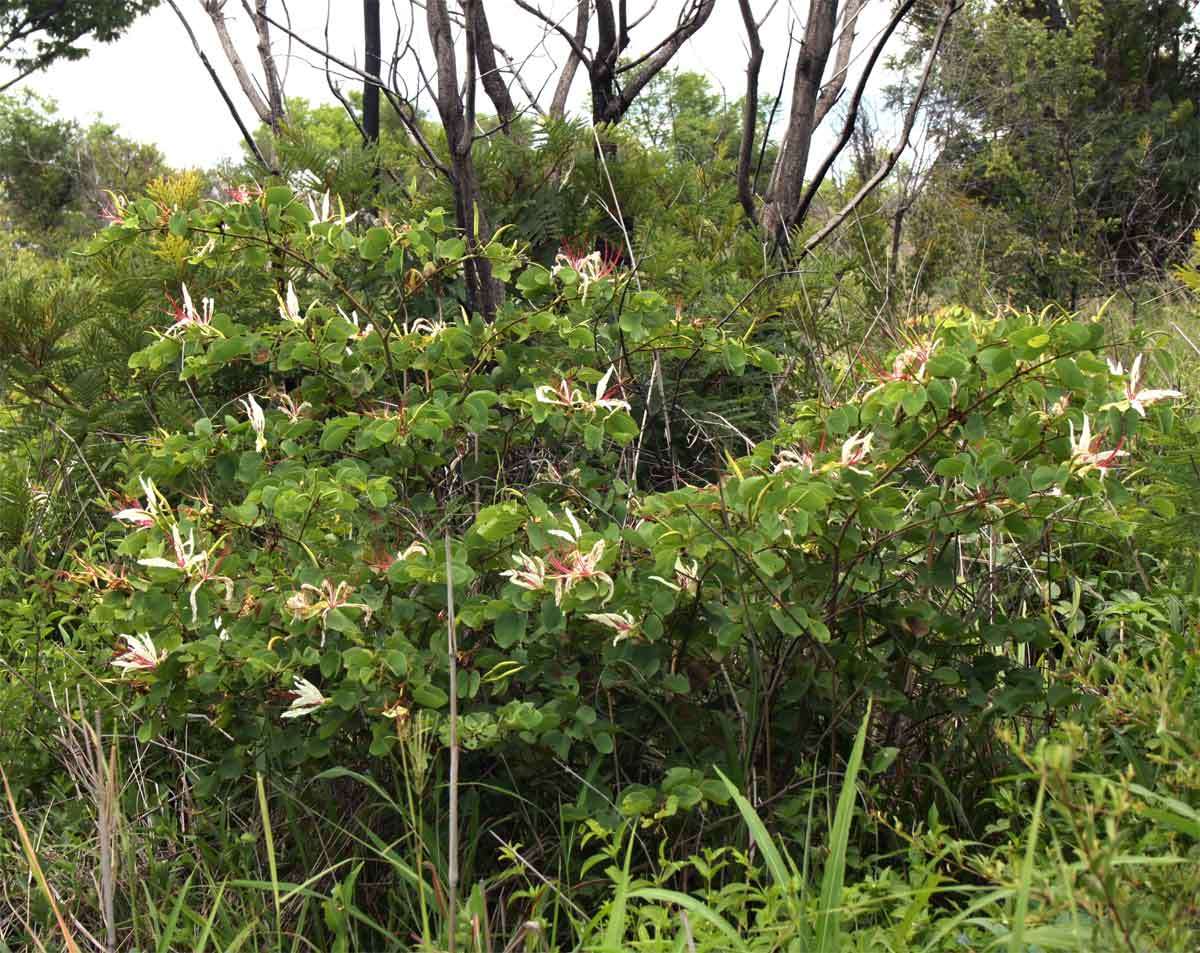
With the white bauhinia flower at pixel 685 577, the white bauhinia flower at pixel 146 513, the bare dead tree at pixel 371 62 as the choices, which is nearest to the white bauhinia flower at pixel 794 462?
the white bauhinia flower at pixel 685 577

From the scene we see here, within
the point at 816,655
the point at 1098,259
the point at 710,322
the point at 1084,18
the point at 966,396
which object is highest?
the point at 1084,18

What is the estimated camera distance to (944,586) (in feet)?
6.17

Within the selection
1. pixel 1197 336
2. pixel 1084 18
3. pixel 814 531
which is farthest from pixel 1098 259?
pixel 814 531

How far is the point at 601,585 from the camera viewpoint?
1.64 m

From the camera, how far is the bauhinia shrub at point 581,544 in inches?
66.6

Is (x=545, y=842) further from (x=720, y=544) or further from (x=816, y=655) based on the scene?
(x=720, y=544)

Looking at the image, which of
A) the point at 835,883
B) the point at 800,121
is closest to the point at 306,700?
the point at 835,883

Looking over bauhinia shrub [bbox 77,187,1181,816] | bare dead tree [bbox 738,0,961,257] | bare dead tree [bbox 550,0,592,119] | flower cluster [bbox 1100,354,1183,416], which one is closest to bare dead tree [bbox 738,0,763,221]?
bare dead tree [bbox 738,0,961,257]

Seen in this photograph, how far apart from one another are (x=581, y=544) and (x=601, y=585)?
0.08m

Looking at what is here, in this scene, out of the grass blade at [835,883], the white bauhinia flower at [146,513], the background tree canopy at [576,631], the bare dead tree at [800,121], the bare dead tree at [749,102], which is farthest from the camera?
the bare dead tree at [800,121]

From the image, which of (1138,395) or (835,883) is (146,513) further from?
(1138,395)

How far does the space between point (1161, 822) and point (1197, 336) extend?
169 inches

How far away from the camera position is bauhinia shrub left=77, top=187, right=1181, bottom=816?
1.69 meters

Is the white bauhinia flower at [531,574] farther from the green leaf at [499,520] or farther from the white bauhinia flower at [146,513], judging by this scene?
the white bauhinia flower at [146,513]
